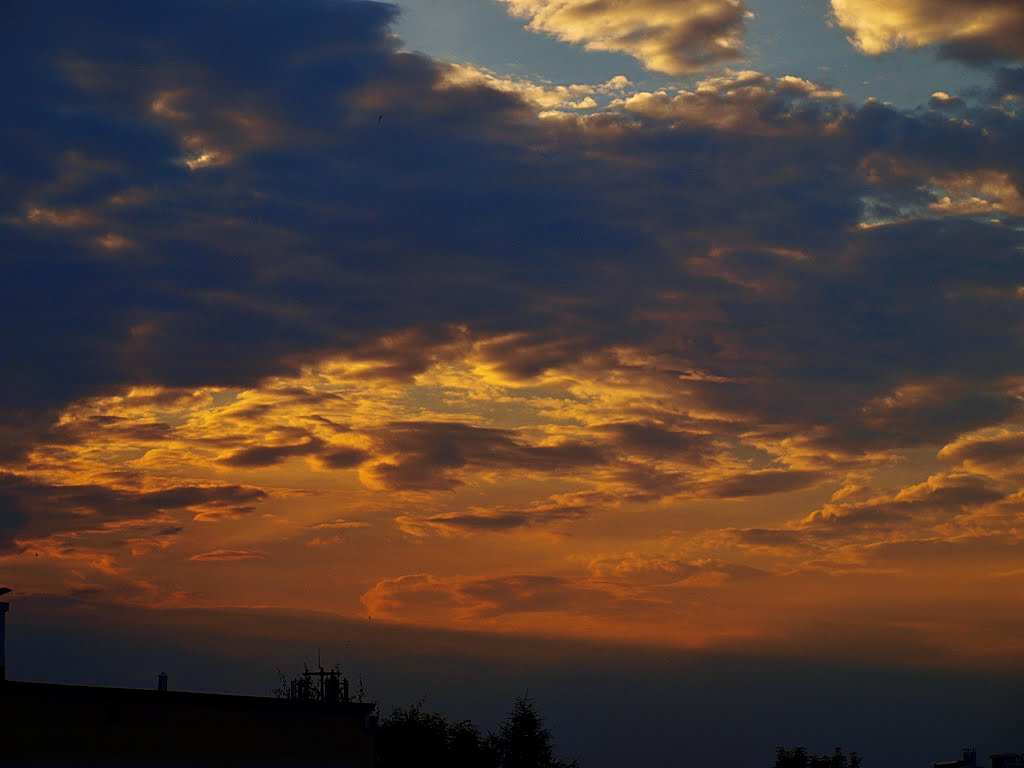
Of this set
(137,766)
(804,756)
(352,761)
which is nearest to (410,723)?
(804,756)

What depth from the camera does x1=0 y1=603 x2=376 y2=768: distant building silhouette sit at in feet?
123

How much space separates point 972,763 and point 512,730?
147ft

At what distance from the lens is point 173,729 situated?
138 ft

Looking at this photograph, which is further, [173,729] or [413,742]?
[413,742]

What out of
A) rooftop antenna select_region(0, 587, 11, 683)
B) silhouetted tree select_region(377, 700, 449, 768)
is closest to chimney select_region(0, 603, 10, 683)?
rooftop antenna select_region(0, 587, 11, 683)

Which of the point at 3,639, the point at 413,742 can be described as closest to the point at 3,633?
the point at 3,639

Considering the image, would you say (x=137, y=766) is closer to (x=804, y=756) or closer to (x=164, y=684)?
(x=164, y=684)

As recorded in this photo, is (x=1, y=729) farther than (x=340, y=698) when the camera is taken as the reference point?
No

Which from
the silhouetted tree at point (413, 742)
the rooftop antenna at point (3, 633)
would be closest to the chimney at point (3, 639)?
the rooftop antenna at point (3, 633)

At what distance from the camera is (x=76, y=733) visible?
3853 cm

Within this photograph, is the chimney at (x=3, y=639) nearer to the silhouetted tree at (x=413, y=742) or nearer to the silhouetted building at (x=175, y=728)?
the silhouetted building at (x=175, y=728)

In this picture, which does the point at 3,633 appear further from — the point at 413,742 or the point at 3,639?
the point at 413,742

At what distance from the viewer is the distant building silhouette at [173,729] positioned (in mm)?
37469

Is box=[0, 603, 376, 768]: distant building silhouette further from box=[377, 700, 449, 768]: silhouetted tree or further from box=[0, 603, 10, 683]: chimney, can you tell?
box=[377, 700, 449, 768]: silhouetted tree
